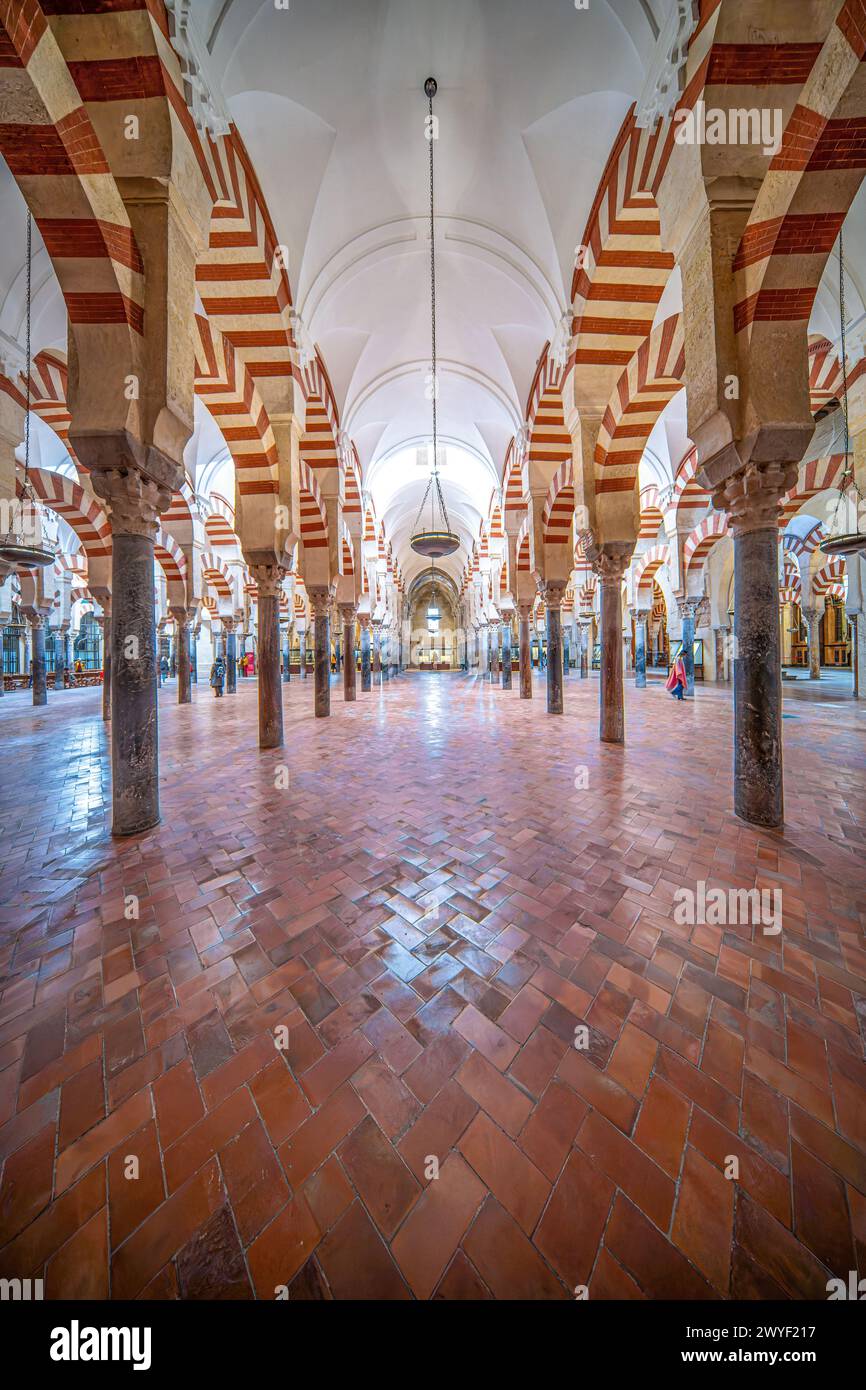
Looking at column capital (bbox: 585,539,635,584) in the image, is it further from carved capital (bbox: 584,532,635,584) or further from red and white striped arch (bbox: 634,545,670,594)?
red and white striped arch (bbox: 634,545,670,594)

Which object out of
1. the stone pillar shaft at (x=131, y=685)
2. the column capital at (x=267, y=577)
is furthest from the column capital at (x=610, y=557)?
the stone pillar shaft at (x=131, y=685)

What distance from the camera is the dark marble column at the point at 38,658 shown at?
12.7 m

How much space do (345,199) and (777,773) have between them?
27.3ft

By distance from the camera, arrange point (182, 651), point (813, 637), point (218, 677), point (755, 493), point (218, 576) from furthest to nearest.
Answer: point (813, 637) < point (218, 677) < point (218, 576) < point (182, 651) < point (755, 493)

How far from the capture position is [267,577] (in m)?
6.11

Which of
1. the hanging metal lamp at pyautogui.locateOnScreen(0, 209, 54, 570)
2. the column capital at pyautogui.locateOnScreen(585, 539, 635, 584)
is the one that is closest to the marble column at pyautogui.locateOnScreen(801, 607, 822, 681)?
the column capital at pyautogui.locateOnScreen(585, 539, 635, 584)

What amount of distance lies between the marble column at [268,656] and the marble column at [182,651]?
6.70 m

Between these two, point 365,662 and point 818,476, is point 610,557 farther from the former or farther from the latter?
point 365,662

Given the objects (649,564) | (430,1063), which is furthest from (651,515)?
(430,1063)

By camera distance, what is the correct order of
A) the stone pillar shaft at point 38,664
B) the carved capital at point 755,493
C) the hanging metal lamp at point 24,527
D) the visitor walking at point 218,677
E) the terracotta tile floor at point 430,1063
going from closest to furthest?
the terracotta tile floor at point 430,1063
the carved capital at point 755,493
the hanging metal lamp at point 24,527
the stone pillar shaft at point 38,664
the visitor walking at point 218,677

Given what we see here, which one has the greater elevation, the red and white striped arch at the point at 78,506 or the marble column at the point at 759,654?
the red and white striped arch at the point at 78,506

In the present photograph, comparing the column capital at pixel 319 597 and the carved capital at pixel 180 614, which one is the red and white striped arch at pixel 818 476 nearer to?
the column capital at pixel 319 597

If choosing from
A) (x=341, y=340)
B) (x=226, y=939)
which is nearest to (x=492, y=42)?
(x=341, y=340)

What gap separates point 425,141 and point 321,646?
7.10 meters
